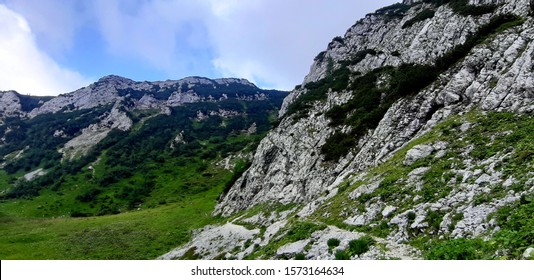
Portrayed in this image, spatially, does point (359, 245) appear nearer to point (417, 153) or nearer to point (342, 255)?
point (342, 255)

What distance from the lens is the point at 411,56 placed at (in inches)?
2112

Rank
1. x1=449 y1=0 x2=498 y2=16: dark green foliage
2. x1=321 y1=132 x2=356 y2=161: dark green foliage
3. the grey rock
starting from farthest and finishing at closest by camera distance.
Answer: x1=449 y1=0 x2=498 y2=16: dark green foliage → x1=321 y1=132 x2=356 y2=161: dark green foliage → the grey rock

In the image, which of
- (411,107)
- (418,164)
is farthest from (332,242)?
(411,107)

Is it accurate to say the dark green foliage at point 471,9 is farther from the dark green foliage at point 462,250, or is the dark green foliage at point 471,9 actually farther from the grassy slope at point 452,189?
the dark green foliage at point 462,250

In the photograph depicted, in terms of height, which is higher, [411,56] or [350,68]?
[350,68]

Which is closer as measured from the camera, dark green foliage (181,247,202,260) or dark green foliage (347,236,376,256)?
dark green foliage (347,236,376,256)

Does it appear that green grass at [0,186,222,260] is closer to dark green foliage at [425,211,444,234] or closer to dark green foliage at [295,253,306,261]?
dark green foliage at [295,253,306,261]

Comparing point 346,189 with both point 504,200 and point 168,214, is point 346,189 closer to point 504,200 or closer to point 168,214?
point 504,200

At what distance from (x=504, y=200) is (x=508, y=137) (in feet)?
27.3

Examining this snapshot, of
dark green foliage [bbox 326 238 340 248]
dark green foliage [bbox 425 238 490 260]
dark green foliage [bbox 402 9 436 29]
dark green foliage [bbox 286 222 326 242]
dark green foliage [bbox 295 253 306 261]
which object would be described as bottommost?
dark green foliage [bbox 425 238 490 260]

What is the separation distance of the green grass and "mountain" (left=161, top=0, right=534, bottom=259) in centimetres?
775

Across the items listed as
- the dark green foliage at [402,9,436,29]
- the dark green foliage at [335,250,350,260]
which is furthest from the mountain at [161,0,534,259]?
the dark green foliage at [402,9,436,29]

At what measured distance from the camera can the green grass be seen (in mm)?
52938
